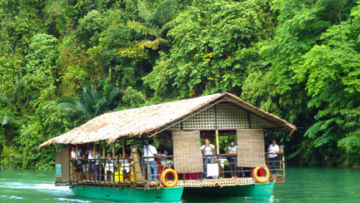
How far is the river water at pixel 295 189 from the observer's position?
13.9 meters

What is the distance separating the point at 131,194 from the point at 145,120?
175 centimetres

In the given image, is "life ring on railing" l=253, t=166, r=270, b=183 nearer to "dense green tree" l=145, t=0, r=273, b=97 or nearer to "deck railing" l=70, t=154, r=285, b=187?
"deck railing" l=70, t=154, r=285, b=187

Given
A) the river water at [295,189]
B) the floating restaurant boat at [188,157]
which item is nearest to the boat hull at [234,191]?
the floating restaurant boat at [188,157]

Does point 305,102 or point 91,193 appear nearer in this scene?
point 91,193

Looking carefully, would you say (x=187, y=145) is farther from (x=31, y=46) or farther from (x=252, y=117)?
(x=31, y=46)

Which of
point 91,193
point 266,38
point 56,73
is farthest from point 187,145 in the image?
point 56,73

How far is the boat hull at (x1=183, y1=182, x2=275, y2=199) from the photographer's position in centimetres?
1377

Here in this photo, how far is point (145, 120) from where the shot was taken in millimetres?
13875

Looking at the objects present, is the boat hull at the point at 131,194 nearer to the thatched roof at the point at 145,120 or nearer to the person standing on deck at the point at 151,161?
the person standing on deck at the point at 151,161

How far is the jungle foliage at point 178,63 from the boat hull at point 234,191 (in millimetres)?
6224

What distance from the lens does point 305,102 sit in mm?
22438

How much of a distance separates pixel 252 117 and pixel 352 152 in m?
7.27

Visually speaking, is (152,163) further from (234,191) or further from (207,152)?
(234,191)

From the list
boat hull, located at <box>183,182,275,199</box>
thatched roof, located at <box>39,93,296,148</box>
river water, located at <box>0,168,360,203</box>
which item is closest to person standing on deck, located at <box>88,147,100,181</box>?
thatched roof, located at <box>39,93,296,148</box>
